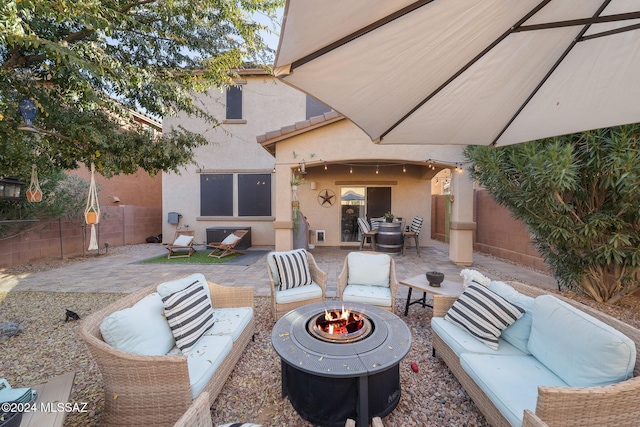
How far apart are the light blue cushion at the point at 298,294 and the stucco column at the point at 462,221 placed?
4516mm

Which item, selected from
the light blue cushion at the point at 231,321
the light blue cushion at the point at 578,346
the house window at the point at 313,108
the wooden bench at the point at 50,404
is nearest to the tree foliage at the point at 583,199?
the light blue cushion at the point at 578,346

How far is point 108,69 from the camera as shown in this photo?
3.28 m

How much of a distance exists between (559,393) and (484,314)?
3.12ft

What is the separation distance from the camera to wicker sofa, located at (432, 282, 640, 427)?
4.34ft

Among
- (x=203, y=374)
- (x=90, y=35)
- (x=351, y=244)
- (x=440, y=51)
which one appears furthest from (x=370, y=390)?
(x=351, y=244)

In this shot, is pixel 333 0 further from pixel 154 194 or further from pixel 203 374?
pixel 154 194

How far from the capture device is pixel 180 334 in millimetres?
2117

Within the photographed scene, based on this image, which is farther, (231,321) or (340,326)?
(231,321)

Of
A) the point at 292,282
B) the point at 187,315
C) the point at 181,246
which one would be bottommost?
the point at 181,246

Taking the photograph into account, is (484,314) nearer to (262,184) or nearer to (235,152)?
(262,184)

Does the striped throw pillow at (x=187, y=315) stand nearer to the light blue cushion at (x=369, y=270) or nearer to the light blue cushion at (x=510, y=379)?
the light blue cushion at (x=369, y=270)

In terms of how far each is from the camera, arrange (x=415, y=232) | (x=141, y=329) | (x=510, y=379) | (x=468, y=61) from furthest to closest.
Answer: (x=415, y=232) < (x=141, y=329) < (x=510, y=379) < (x=468, y=61)

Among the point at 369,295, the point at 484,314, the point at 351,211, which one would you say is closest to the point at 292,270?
the point at 369,295

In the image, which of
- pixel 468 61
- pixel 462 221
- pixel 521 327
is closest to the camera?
pixel 468 61
